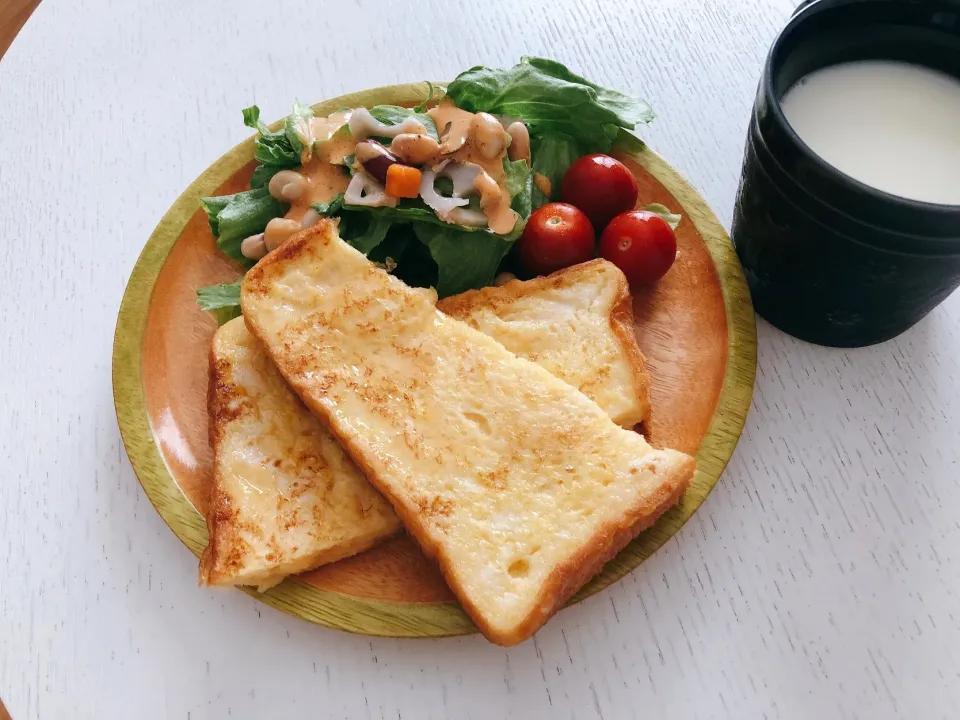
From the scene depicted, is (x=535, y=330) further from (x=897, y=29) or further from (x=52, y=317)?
(x=52, y=317)

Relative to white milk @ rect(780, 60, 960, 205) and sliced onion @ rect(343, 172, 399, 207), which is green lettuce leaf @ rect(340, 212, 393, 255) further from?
white milk @ rect(780, 60, 960, 205)

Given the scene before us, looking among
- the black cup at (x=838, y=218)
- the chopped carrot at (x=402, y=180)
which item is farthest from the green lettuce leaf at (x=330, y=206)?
the black cup at (x=838, y=218)

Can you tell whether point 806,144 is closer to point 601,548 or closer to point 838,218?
point 838,218

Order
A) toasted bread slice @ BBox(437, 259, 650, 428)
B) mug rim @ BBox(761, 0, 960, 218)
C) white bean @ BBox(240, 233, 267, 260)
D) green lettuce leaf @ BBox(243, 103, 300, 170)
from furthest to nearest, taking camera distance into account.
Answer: green lettuce leaf @ BBox(243, 103, 300, 170) < white bean @ BBox(240, 233, 267, 260) < toasted bread slice @ BBox(437, 259, 650, 428) < mug rim @ BBox(761, 0, 960, 218)

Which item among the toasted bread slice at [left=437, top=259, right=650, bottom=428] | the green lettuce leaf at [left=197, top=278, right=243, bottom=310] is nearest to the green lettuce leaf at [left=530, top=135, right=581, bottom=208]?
the toasted bread slice at [left=437, top=259, right=650, bottom=428]

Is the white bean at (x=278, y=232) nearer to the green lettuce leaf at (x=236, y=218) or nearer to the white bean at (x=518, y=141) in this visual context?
the green lettuce leaf at (x=236, y=218)

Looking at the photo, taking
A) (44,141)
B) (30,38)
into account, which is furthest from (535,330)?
(30,38)

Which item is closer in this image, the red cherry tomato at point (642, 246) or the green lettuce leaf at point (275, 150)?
the red cherry tomato at point (642, 246)
